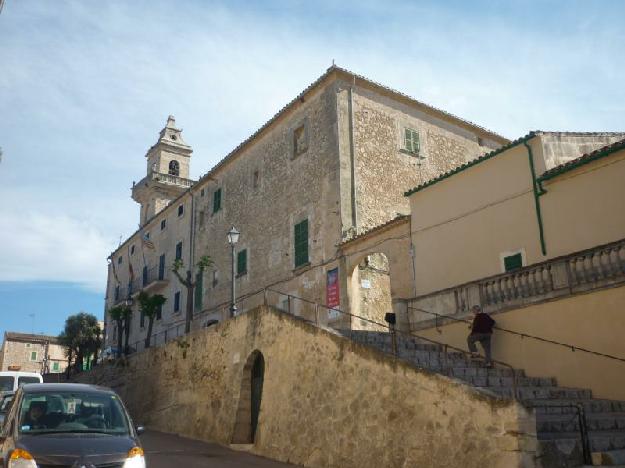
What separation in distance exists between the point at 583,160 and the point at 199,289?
2162 centimetres

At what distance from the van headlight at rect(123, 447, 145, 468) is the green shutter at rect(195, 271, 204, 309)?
23.4 m

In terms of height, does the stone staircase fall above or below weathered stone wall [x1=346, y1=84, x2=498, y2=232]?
below

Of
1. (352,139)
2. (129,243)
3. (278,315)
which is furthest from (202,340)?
(129,243)

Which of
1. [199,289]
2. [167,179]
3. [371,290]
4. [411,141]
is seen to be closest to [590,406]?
[371,290]

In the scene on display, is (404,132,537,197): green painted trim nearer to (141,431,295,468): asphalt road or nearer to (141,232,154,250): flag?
(141,431,295,468): asphalt road

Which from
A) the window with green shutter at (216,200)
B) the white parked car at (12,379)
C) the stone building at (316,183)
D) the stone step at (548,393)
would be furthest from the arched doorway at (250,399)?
the window with green shutter at (216,200)

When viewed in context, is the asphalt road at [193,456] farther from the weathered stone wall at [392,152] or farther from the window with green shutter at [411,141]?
the window with green shutter at [411,141]

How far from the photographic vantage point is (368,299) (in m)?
21.2

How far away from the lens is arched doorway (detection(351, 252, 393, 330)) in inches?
821

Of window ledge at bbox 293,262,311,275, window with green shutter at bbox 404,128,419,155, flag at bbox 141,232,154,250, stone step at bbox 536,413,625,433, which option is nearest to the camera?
stone step at bbox 536,413,625,433

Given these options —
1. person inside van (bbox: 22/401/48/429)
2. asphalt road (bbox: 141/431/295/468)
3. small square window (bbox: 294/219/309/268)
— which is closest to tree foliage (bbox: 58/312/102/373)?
small square window (bbox: 294/219/309/268)

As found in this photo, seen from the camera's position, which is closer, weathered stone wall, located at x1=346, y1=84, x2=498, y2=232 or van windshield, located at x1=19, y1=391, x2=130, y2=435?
van windshield, located at x1=19, y1=391, x2=130, y2=435

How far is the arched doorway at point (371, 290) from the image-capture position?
20859 mm

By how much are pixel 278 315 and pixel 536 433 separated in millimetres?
7713
